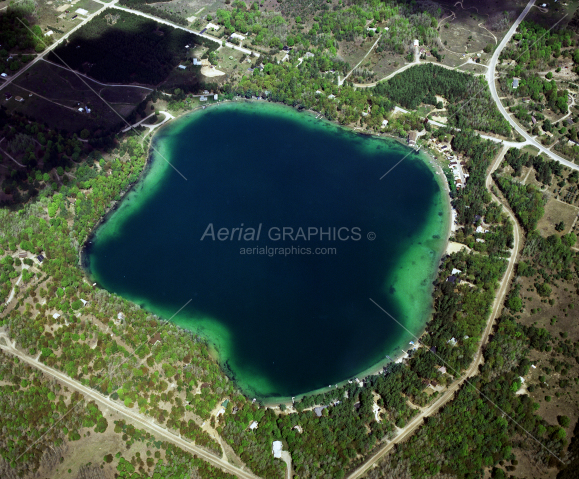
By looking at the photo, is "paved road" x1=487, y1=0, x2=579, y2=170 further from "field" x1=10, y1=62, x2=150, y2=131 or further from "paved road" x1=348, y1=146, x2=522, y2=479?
"field" x1=10, y1=62, x2=150, y2=131

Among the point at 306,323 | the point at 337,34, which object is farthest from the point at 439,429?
the point at 337,34

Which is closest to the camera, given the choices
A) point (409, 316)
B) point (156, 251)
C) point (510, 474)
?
point (510, 474)

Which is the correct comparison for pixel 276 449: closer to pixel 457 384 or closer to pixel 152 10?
pixel 457 384

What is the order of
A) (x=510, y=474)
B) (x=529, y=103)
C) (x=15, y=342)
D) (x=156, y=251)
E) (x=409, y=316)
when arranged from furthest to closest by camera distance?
(x=529, y=103)
(x=156, y=251)
(x=409, y=316)
(x=15, y=342)
(x=510, y=474)

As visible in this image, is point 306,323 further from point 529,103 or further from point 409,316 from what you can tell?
point 529,103

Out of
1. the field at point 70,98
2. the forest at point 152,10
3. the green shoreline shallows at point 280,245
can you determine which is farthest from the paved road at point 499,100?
the field at point 70,98

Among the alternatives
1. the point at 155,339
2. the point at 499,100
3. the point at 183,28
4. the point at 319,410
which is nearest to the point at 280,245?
the point at 155,339

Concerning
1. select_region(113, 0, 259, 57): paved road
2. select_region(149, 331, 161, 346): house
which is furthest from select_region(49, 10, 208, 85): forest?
select_region(149, 331, 161, 346): house
